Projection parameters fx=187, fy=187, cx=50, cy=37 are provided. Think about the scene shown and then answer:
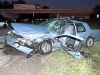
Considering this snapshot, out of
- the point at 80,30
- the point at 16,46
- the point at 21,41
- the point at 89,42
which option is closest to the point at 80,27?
the point at 80,30

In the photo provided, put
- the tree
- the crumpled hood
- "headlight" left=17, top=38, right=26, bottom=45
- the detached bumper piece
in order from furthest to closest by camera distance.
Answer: the tree, "headlight" left=17, top=38, right=26, bottom=45, the crumpled hood, the detached bumper piece

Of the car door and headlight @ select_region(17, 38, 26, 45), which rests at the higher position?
the car door

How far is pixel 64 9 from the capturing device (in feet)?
245

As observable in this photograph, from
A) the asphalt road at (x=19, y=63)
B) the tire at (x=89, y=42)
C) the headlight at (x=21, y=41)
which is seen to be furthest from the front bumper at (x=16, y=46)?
the tire at (x=89, y=42)

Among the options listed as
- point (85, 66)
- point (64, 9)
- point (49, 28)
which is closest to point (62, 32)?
point (49, 28)

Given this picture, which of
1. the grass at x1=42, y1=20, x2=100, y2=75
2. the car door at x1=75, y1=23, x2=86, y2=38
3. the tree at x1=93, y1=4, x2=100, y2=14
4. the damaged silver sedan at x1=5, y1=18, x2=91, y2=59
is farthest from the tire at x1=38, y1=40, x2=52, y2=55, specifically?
the tree at x1=93, y1=4, x2=100, y2=14

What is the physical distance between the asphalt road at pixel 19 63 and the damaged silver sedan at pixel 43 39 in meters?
0.33

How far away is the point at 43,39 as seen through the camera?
791 cm

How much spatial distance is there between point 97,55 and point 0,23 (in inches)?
747

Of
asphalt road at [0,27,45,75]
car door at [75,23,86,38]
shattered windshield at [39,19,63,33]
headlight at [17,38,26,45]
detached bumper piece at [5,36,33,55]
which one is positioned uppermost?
shattered windshield at [39,19,63,33]

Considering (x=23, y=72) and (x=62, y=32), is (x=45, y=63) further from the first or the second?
(x=62, y=32)

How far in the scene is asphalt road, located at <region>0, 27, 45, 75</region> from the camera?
5.96 m

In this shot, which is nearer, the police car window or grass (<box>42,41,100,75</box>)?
grass (<box>42,41,100,75</box>)

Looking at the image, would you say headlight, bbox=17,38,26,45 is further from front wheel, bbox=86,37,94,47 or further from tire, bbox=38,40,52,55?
front wheel, bbox=86,37,94,47
